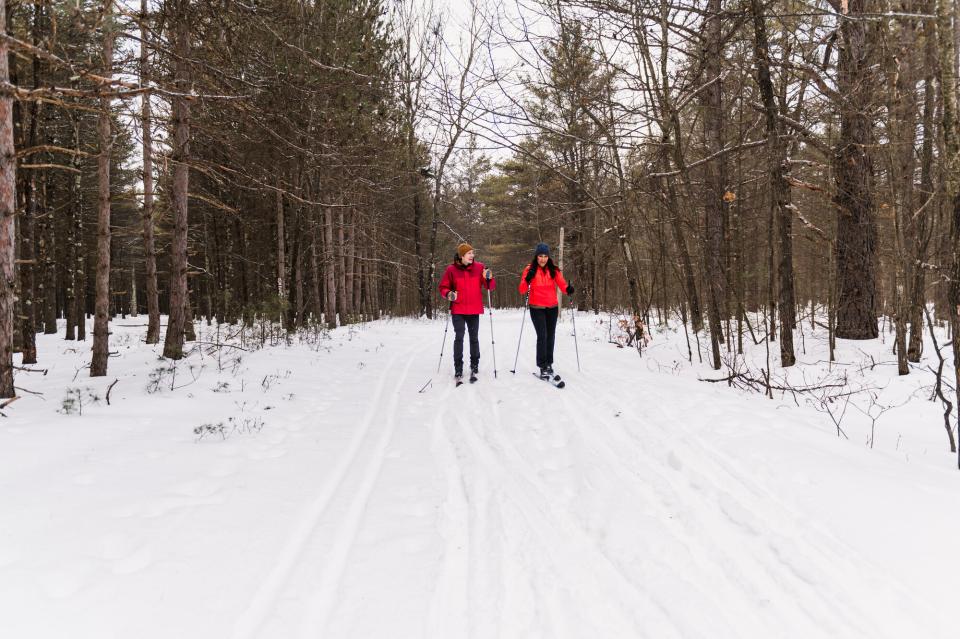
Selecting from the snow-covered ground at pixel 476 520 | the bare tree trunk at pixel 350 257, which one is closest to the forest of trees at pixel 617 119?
the snow-covered ground at pixel 476 520

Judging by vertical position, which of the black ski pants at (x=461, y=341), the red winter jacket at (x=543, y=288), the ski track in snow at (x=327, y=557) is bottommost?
the ski track in snow at (x=327, y=557)

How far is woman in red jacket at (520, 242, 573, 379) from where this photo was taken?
7.60 meters

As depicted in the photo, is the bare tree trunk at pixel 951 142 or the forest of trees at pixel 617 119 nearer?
the bare tree trunk at pixel 951 142

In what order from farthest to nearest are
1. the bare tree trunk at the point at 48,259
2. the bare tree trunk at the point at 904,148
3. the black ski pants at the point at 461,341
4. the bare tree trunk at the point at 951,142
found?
1. the bare tree trunk at the point at 48,259
2. the black ski pants at the point at 461,341
3. the bare tree trunk at the point at 904,148
4. the bare tree trunk at the point at 951,142

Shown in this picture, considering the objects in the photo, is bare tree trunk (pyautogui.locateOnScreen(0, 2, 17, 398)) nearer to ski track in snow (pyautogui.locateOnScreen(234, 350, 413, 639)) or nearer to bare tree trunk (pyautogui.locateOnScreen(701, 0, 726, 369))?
ski track in snow (pyautogui.locateOnScreen(234, 350, 413, 639))

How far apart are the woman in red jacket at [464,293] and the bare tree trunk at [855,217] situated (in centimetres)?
637

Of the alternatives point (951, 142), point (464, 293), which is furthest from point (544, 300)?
point (951, 142)

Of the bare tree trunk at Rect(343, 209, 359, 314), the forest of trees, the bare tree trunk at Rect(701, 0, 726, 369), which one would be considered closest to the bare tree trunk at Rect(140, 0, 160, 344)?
the forest of trees

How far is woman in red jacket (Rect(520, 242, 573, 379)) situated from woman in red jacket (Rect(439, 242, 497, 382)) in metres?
0.78

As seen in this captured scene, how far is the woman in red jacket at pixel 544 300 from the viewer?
760 centimetres

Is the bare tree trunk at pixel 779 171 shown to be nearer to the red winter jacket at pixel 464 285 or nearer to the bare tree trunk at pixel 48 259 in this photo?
the red winter jacket at pixel 464 285

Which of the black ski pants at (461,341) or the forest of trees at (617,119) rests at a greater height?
the forest of trees at (617,119)

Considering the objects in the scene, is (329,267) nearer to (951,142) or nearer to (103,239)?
(103,239)

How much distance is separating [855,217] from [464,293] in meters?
7.15
